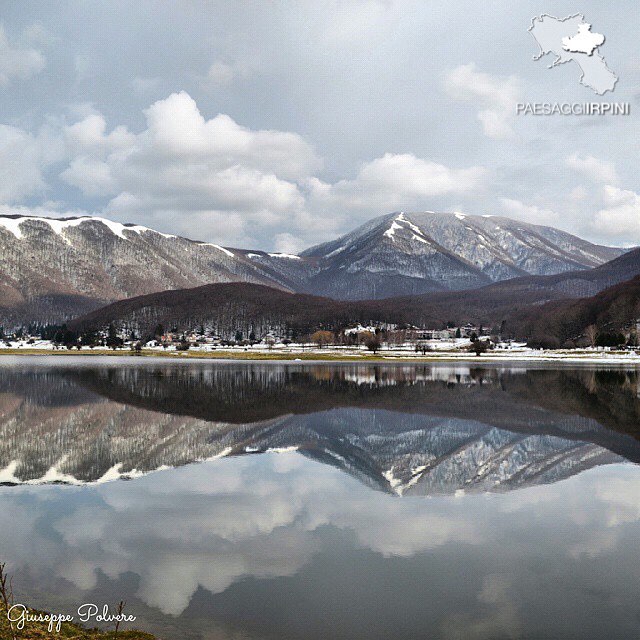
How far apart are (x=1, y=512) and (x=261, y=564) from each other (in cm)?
704

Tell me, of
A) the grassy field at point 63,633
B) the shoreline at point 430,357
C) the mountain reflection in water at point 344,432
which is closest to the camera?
the grassy field at point 63,633

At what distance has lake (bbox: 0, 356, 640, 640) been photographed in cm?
859

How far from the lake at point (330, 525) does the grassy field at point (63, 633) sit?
399 millimetres

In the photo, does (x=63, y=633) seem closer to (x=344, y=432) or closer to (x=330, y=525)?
(x=330, y=525)

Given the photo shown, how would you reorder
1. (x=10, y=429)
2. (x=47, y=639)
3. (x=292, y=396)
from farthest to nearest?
(x=292, y=396) → (x=10, y=429) → (x=47, y=639)

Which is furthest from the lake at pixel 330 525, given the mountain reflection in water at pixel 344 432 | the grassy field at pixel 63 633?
the grassy field at pixel 63 633

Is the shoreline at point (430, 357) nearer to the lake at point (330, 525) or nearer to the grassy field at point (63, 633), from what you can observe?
the lake at point (330, 525)

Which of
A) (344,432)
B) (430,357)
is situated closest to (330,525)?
(344,432)

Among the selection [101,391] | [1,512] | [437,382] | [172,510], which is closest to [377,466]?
[172,510]

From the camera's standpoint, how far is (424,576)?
9.86m

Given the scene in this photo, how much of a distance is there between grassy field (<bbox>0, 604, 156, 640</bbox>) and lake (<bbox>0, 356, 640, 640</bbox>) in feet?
1.31

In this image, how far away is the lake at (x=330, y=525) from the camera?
28.2 feet

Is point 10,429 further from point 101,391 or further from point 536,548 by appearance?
point 536,548

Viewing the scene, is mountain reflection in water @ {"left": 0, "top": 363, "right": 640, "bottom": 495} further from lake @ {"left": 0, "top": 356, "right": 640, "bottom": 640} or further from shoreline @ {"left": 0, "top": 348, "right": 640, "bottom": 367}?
shoreline @ {"left": 0, "top": 348, "right": 640, "bottom": 367}
